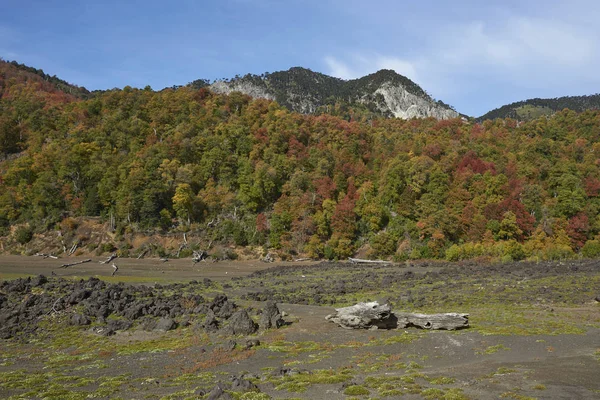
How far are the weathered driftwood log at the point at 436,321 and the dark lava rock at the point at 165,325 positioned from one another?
52.8ft

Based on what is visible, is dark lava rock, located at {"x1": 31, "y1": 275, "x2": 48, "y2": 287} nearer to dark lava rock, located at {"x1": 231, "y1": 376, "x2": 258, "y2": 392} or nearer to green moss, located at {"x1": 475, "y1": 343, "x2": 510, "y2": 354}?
dark lava rock, located at {"x1": 231, "y1": 376, "x2": 258, "y2": 392}

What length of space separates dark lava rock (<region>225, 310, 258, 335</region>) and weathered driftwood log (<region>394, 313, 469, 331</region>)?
9993 mm

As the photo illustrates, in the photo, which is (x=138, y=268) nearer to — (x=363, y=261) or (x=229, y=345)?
(x=363, y=261)

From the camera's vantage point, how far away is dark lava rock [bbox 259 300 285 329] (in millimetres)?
27750

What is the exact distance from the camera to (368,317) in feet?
86.5

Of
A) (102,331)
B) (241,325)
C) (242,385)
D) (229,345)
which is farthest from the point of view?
(102,331)

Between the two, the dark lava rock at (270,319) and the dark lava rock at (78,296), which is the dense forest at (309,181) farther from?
the dark lava rock at (270,319)

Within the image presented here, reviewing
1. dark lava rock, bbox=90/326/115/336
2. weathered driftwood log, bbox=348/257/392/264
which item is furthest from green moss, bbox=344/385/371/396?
weathered driftwood log, bbox=348/257/392/264

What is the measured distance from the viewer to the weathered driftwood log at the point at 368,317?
26.2 m

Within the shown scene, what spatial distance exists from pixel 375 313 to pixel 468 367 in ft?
26.8

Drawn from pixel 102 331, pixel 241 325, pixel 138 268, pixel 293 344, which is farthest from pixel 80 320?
pixel 138 268

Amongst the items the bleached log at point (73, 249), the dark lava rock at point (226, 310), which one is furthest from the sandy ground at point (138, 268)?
the dark lava rock at point (226, 310)

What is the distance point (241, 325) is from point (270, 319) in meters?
2.31

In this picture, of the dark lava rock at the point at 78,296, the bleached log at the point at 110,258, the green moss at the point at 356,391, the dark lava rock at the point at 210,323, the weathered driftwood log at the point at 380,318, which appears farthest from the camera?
the bleached log at the point at 110,258
